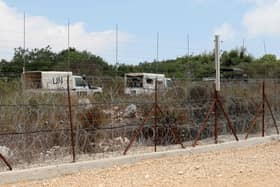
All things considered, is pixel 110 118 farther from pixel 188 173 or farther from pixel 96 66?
pixel 96 66

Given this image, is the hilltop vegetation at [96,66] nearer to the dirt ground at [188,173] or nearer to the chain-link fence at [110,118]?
the chain-link fence at [110,118]

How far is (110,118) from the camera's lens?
11.9 metres

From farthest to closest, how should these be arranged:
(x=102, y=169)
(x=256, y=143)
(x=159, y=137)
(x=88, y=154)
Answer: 1. (x=256, y=143)
2. (x=159, y=137)
3. (x=88, y=154)
4. (x=102, y=169)

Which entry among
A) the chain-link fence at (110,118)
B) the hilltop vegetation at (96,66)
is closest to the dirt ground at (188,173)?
the chain-link fence at (110,118)

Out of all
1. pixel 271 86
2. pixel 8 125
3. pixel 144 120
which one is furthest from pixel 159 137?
pixel 271 86

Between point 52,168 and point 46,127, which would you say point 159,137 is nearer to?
point 46,127

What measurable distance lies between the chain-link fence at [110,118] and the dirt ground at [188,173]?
0.81 m

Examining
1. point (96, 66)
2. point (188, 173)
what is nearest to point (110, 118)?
point (188, 173)

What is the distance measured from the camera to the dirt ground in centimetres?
870

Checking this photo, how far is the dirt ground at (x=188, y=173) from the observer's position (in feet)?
28.5

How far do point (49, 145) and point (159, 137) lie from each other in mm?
3313

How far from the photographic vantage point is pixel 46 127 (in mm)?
10680

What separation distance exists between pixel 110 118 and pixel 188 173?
303 cm

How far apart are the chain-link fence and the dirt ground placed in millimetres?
807
